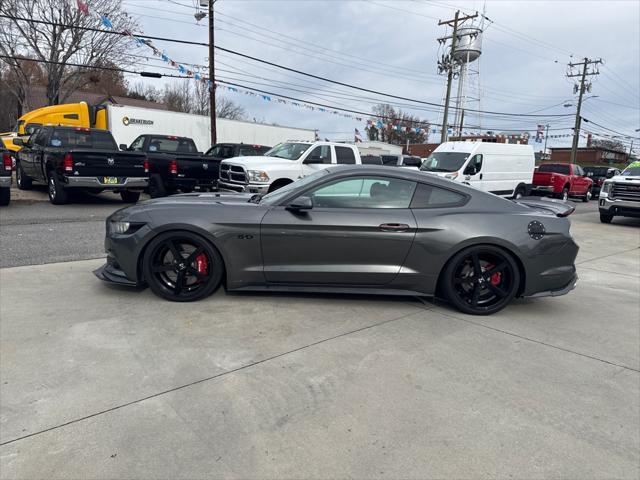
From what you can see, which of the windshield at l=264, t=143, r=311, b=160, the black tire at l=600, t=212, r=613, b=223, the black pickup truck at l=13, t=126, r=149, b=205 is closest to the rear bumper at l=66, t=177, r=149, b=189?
the black pickup truck at l=13, t=126, r=149, b=205

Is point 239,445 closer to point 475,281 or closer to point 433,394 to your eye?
point 433,394

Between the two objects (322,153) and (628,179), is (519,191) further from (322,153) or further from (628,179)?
(322,153)

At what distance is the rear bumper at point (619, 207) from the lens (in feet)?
42.2

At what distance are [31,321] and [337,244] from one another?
269 cm

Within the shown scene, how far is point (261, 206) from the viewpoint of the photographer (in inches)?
167

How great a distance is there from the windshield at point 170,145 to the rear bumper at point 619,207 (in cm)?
1281

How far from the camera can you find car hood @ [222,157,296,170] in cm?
1052

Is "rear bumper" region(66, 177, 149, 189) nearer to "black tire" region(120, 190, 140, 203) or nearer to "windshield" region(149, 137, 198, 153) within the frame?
"black tire" region(120, 190, 140, 203)

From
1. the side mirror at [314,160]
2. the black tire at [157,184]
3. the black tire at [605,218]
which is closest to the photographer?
the side mirror at [314,160]

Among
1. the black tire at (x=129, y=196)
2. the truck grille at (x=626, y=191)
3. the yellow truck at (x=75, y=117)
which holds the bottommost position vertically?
the black tire at (x=129, y=196)

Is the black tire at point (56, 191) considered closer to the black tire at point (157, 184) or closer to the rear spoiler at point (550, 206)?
the black tire at point (157, 184)

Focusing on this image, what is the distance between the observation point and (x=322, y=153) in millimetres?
11820

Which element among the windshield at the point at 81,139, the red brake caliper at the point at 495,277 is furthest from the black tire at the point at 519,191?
the windshield at the point at 81,139

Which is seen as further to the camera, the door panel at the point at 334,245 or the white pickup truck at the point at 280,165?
the white pickup truck at the point at 280,165
